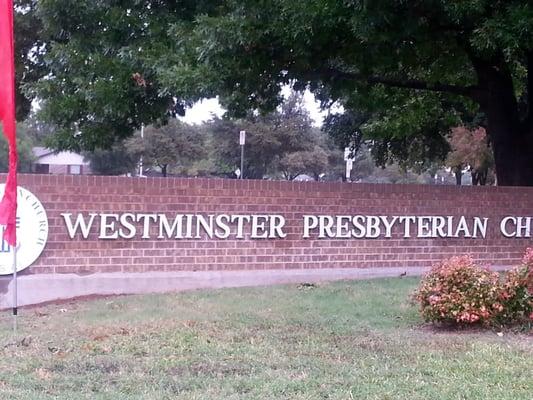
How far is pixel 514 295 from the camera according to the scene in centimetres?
807

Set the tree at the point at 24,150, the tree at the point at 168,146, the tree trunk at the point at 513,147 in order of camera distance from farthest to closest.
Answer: the tree at the point at 24,150
the tree at the point at 168,146
the tree trunk at the point at 513,147

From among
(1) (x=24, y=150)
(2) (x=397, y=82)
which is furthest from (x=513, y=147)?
(1) (x=24, y=150)

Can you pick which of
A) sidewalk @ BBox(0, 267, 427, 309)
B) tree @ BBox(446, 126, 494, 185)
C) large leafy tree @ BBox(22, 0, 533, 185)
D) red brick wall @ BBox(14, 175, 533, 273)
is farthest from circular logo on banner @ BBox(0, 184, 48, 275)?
tree @ BBox(446, 126, 494, 185)

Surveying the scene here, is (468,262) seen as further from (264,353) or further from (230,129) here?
(230,129)

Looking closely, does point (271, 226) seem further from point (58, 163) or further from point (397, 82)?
point (58, 163)

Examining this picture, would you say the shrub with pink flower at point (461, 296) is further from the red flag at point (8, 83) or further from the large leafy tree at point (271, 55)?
the red flag at point (8, 83)

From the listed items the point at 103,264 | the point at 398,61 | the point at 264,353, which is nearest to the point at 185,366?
the point at 264,353

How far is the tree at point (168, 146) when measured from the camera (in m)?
45.0

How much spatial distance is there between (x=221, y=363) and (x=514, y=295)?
133 inches

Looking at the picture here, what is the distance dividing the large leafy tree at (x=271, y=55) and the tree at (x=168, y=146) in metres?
28.4

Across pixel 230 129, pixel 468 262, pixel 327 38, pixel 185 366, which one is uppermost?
pixel 230 129

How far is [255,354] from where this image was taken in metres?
6.87

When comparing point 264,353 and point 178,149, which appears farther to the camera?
point 178,149

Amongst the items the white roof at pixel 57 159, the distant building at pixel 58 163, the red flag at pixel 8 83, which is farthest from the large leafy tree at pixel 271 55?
the white roof at pixel 57 159
